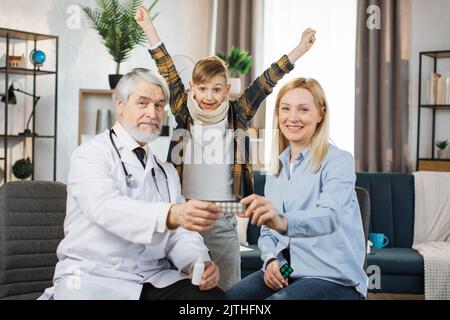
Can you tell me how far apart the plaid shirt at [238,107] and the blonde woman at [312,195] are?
211 mm

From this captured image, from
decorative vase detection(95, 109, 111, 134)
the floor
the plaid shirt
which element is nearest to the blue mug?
the floor

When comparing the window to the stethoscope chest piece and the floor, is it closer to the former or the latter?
the floor

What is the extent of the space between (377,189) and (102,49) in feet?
5.92

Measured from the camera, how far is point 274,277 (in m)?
1.16

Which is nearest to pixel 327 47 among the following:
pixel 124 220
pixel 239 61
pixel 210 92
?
pixel 239 61

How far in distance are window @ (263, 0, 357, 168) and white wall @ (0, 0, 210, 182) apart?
1.43ft

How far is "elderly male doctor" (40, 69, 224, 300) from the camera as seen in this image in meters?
1.02

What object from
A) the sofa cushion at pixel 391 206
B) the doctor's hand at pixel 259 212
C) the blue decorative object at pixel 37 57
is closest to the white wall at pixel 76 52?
the blue decorative object at pixel 37 57

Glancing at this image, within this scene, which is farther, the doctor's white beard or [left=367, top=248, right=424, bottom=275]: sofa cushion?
[left=367, top=248, right=424, bottom=275]: sofa cushion

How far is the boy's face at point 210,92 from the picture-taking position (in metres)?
1.34

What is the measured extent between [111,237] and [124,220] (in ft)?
0.37

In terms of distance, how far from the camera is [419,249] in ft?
8.89
